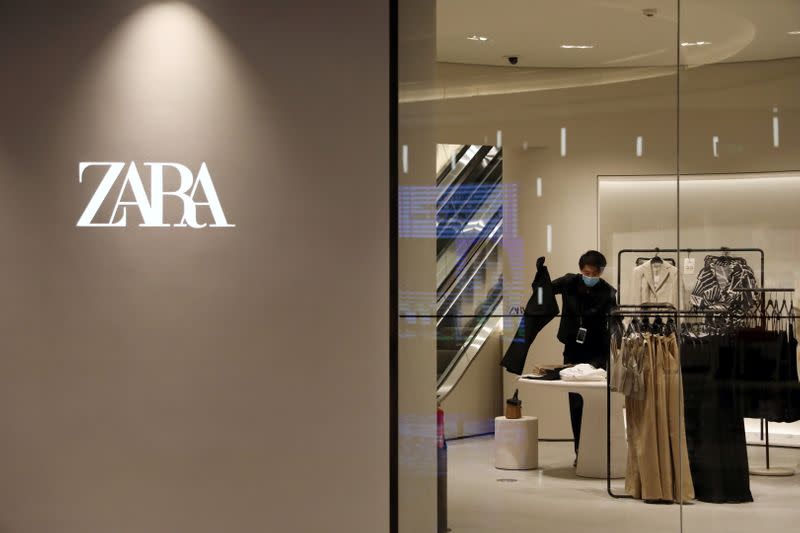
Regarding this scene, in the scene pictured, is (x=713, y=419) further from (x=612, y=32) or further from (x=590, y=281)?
(x=612, y=32)

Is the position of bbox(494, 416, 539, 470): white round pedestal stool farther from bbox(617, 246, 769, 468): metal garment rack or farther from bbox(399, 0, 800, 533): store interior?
bbox(617, 246, 769, 468): metal garment rack

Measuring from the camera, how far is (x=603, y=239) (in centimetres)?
411

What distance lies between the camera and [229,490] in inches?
165

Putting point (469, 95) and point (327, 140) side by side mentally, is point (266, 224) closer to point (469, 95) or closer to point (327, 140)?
point (327, 140)

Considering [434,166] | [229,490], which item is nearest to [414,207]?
[434,166]

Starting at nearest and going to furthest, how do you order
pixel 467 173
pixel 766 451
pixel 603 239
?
1. pixel 766 451
2. pixel 603 239
3. pixel 467 173

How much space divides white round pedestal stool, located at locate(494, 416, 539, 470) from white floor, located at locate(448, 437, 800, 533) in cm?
3

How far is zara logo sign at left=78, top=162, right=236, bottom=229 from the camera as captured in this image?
13.7 feet

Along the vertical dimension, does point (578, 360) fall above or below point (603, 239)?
below

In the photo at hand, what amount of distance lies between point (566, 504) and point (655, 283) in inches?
41.0

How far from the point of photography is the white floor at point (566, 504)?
3980mm

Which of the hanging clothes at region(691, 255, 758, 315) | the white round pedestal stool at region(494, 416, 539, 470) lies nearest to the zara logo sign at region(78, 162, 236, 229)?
the white round pedestal stool at region(494, 416, 539, 470)

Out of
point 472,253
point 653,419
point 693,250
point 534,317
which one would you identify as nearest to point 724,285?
point 693,250

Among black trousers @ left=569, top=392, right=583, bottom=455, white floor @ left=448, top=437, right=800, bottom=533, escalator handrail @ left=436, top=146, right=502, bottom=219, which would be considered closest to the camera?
white floor @ left=448, top=437, right=800, bottom=533
